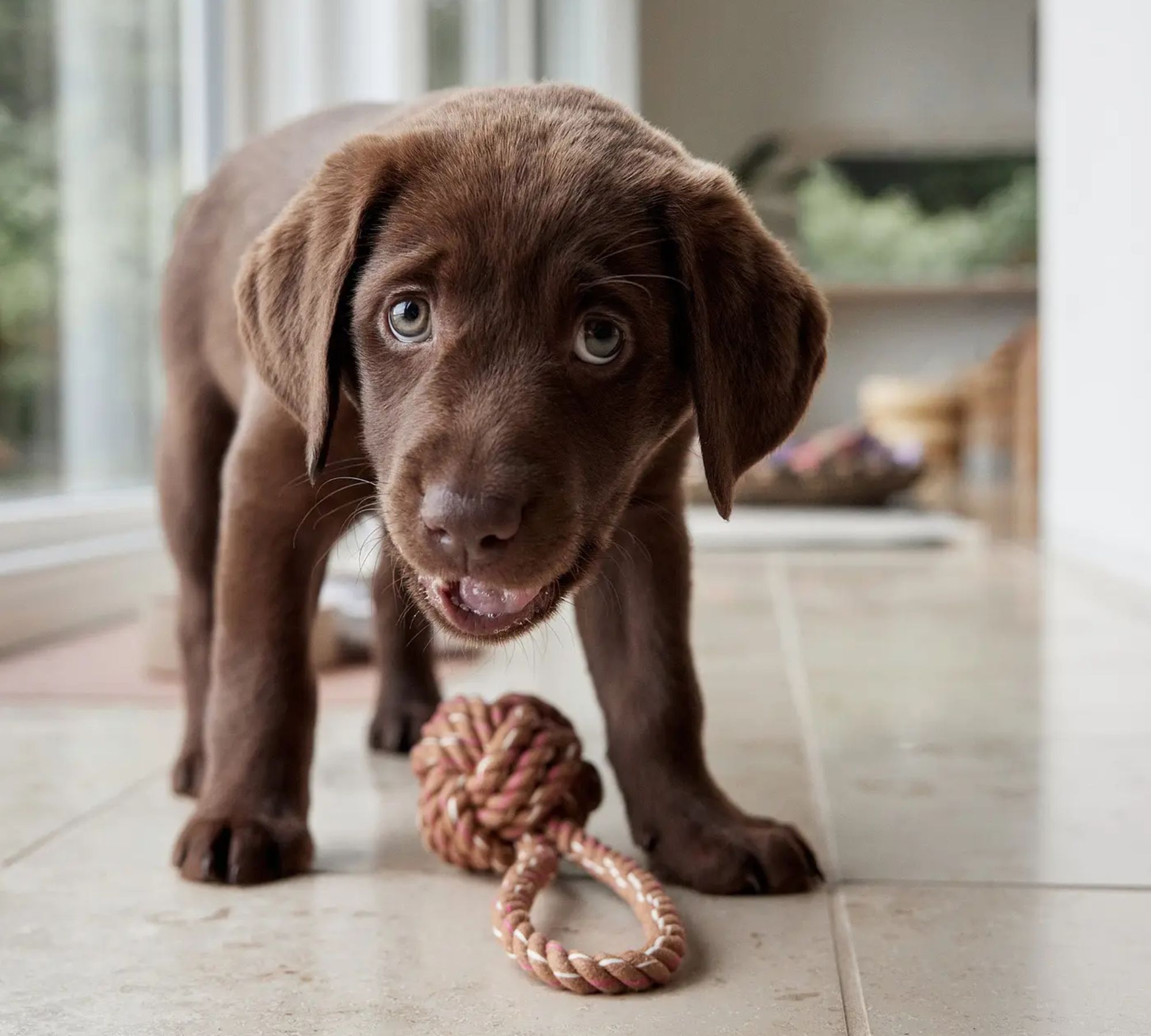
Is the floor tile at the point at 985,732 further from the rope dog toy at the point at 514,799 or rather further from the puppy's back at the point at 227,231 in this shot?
the puppy's back at the point at 227,231

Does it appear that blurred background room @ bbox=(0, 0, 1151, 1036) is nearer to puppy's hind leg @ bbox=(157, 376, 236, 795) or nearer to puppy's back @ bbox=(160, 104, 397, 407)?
puppy's hind leg @ bbox=(157, 376, 236, 795)

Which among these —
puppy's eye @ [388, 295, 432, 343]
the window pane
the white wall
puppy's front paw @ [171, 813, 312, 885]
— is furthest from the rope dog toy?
the white wall

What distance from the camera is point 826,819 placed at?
179 centimetres

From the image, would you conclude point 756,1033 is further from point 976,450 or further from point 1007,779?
→ point 976,450

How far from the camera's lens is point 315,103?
14.8 ft

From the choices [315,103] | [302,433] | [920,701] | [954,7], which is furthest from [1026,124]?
[302,433]

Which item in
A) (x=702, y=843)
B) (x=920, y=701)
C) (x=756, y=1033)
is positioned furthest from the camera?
(x=920, y=701)

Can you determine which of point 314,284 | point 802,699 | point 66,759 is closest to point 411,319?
point 314,284

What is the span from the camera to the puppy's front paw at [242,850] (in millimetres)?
1523

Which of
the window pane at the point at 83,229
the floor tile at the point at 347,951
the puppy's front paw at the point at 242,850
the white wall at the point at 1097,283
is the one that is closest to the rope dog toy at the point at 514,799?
the floor tile at the point at 347,951

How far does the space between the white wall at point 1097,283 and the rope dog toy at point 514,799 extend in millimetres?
3099

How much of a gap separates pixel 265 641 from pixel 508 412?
495 millimetres

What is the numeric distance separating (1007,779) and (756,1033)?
97 cm

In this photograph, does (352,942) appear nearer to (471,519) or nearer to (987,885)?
(471,519)
